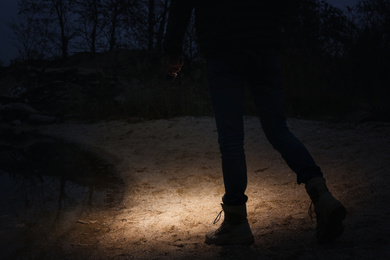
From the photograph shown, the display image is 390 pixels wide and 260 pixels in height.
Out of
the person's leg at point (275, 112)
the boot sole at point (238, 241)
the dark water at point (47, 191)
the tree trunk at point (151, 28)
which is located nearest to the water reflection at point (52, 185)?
the dark water at point (47, 191)

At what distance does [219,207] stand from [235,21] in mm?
1410

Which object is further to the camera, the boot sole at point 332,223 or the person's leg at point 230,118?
the person's leg at point 230,118

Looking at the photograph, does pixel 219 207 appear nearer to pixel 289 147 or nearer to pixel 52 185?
pixel 289 147

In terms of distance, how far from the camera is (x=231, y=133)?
1664 mm

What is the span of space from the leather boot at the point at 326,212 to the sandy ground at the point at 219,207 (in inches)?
2.6

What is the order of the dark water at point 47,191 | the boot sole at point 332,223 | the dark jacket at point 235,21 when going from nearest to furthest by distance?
1. the boot sole at point 332,223
2. the dark jacket at point 235,21
3. the dark water at point 47,191

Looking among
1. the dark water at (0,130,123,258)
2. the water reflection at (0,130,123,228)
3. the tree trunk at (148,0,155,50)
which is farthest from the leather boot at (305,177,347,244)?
the tree trunk at (148,0,155,50)

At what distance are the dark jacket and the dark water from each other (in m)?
1.57

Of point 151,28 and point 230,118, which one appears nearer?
point 230,118

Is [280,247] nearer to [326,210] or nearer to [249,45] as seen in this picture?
[326,210]

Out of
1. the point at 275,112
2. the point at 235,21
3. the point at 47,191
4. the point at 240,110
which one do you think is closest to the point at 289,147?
the point at 275,112

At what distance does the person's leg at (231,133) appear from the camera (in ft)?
5.43

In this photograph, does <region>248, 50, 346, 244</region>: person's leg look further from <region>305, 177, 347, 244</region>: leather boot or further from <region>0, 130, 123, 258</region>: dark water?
<region>0, 130, 123, 258</region>: dark water

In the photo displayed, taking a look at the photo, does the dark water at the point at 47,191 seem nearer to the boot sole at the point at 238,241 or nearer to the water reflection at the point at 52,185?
the water reflection at the point at 52,185
